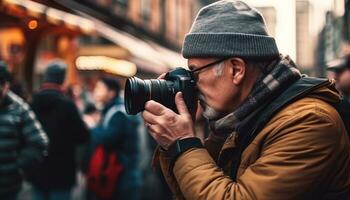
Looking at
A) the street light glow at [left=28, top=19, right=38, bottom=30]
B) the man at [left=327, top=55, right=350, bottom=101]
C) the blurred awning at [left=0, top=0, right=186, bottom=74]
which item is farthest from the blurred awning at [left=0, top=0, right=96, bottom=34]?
the man at [left=327, top=55, right=350, bottom=101]

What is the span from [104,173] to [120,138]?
15.1 inches

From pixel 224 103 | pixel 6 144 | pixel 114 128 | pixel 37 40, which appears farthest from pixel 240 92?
pixel 37 40

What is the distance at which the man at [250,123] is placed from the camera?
175 cm

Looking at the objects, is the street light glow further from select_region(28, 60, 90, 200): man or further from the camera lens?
the camera lens

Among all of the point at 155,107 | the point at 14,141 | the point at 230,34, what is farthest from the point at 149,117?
the point at 14,141

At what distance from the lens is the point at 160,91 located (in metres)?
2.04

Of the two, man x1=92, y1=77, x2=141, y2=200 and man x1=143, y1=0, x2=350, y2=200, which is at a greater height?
man x1=143, y1=0, x2=350, y2=200

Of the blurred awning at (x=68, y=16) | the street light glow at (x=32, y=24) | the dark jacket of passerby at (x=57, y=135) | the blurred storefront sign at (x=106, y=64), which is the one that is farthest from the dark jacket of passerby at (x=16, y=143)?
the blurred storefront sign at (x=106, y=64)

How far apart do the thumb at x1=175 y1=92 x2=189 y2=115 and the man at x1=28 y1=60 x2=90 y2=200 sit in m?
3.91

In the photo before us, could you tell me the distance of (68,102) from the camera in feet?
19.2

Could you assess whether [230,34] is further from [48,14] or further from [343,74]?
[48,14]

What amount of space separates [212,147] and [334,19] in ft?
23.2

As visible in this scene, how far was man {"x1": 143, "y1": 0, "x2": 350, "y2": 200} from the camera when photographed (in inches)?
68.9

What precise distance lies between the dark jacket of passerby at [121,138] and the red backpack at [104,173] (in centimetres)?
7
